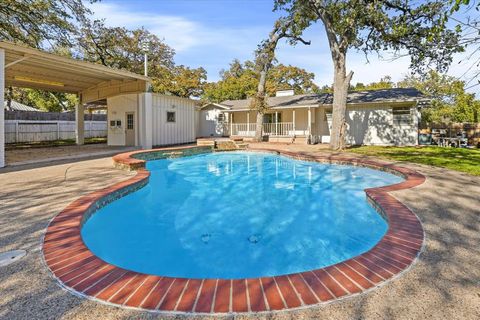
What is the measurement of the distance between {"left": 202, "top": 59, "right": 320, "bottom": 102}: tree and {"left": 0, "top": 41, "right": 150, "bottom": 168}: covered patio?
18.7m

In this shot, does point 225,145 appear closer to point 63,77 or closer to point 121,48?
point 63,77

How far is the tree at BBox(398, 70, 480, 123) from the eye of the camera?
78.4ft

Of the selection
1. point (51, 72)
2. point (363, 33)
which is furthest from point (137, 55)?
point (363, 33)

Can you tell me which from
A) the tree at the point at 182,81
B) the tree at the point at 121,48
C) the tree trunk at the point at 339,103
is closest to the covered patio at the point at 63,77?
A: the tree at the point at 121,48

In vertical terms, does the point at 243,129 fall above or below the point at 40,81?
below

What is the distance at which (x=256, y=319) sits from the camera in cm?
185

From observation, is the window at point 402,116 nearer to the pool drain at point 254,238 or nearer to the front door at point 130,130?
the front door at point 130,130

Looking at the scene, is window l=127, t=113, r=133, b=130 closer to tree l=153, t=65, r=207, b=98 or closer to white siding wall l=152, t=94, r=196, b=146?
white siding wall l=152, t=94, r=196, b=146

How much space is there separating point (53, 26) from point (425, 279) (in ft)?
60.3

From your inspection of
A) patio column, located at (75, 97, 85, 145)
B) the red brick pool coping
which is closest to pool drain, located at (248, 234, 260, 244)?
the red brick pool coping

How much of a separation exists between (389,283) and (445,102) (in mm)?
40093

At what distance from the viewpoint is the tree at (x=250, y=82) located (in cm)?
3550

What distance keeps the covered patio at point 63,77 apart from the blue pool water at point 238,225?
549 centimetres

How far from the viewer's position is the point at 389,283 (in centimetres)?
229
